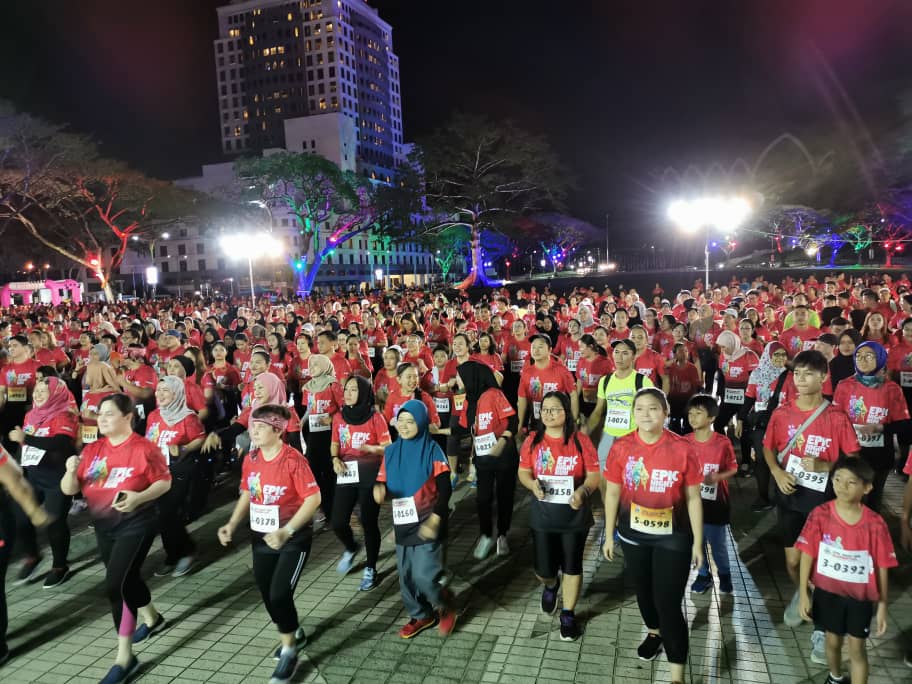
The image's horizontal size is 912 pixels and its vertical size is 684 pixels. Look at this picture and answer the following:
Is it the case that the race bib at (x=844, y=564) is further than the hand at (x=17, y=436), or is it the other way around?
the hand at (x=17, y=436)

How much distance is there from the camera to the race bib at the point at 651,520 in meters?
3.74

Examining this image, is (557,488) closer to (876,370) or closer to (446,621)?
(446,621)

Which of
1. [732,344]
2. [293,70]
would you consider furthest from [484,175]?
[293,70]

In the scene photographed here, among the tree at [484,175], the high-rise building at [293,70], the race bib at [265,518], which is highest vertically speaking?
the high-rise building at [293,70]

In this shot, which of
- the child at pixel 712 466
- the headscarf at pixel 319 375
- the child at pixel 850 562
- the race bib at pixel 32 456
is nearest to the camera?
the child at pixel 850 562

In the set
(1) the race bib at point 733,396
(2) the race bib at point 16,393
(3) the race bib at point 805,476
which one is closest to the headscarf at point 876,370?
(3) the race bib at point 805,476

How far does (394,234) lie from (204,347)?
32353 millimetres

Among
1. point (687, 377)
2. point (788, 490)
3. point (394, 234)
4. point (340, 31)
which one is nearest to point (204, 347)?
point (687, 377)

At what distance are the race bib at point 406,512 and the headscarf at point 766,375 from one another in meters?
4.24

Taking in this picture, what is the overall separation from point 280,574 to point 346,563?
1.73 m

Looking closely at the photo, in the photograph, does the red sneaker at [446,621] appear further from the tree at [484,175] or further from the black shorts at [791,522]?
the tree at [484,175]

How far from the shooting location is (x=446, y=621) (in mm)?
4559

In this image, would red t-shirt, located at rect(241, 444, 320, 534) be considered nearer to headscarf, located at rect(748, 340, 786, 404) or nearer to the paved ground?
the paved ground

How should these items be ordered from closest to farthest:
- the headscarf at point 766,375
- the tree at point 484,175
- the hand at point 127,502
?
the hand at point 127,502 → the headscarf at point 766,375 → the tree at point 484,175
